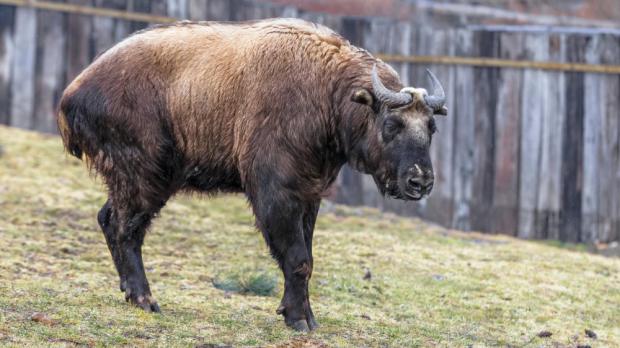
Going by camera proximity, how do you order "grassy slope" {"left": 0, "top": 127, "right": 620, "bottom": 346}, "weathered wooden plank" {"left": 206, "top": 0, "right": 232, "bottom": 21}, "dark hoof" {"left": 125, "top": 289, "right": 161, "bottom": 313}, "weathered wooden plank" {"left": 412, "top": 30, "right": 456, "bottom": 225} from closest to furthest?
"grassy slope" {"left": 0, "top": 127, "right": 620, "bottom": 346} → "dark hoof" {"left": 125, "top": 289, "right": 161, "bottom": 313} → "weathered wooden plank" {"left": 412, "top": 30, "right": 456, "bottom": 225} → "weathered wooden plank" {"left": 206, "top": 0, "right": 232, "bottom": 21}

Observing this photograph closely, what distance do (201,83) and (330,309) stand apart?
1.80m

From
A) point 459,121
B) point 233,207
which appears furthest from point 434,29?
point 233,207

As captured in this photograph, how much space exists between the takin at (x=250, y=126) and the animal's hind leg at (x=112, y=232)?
1 cm

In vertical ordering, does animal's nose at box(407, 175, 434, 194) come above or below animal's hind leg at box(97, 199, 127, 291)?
above

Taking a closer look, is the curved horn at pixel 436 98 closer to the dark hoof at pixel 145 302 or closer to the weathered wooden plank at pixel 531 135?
the dark hoof at pixel 145 302

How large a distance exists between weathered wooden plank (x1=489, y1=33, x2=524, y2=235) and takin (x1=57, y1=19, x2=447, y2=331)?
4545mm

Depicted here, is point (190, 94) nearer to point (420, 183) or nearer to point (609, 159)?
point (420, 183)

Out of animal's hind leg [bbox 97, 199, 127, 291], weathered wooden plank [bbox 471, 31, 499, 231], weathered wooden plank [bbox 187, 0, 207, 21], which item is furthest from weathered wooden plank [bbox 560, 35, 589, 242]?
animal's hind leg [bbox 97, 199, 127, 291]

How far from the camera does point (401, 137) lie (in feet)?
24.2

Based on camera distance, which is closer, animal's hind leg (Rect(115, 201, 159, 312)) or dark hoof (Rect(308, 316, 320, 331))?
dark hoof (Rect(308, 316, 320, 331))

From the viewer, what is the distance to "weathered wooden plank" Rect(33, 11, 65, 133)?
42.4ft

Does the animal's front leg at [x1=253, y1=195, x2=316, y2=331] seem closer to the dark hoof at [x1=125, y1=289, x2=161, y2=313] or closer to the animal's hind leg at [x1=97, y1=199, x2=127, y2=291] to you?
the dark hoof at [x1=125, y1=289, x2=161, y2=313]

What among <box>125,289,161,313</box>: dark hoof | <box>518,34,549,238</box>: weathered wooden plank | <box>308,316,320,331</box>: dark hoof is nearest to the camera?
<box>308,316,320,331</box>: dark hoof

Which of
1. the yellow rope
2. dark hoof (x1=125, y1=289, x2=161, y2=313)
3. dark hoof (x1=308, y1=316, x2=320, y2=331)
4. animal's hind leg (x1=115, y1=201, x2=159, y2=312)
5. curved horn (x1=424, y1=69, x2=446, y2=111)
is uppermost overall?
the yellow rope
